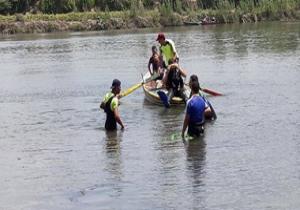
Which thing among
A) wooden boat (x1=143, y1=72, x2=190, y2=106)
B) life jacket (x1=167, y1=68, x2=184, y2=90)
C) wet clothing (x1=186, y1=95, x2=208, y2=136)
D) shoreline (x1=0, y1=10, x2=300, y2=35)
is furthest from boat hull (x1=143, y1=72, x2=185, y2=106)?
shoreline (x1=0, y1=10, x2=300, y2=35)

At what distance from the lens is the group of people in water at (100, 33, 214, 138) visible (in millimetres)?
14562

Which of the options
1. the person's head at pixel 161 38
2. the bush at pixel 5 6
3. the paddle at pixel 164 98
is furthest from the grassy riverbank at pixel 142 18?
the person's head at pixel 161 38

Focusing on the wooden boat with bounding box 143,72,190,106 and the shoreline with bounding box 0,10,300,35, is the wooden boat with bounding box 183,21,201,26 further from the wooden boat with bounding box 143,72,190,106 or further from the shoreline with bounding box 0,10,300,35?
the wooden boat with bounding box 143,72,190,106

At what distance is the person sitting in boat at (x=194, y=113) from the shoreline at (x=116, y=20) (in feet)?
201

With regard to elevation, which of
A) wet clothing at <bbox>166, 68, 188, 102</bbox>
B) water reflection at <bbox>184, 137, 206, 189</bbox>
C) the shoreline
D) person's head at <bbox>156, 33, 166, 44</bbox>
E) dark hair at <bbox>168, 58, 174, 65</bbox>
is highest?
person's head at <bbox>156, 33, 166, 44</bbox>

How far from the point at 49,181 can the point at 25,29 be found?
69.9 meters

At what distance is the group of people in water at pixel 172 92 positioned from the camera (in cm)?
1456

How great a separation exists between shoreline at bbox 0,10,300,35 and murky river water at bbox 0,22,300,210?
151 ft

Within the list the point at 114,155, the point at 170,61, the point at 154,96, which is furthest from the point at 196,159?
the point at 154,96

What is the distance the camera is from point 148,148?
14.6 m

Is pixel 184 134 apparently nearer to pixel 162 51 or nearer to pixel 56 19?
pixel 162 51

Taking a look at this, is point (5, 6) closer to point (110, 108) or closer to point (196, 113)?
point (110, 108)

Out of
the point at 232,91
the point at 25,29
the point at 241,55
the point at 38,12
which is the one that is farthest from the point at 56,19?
the point at 232,91

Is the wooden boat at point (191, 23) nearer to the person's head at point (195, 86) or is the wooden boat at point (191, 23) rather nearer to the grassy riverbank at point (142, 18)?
the grassy riverbank at point (142, 18)
